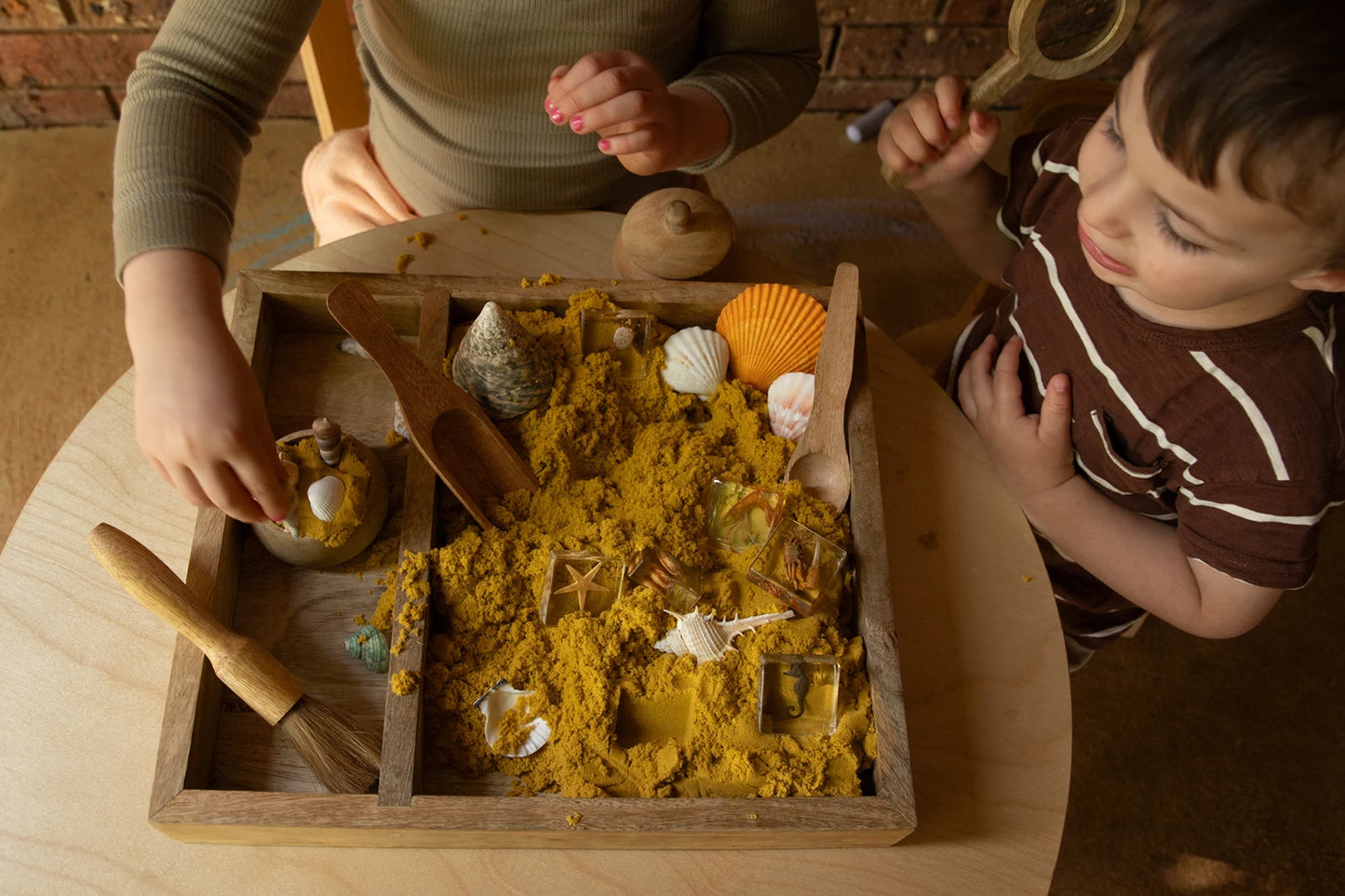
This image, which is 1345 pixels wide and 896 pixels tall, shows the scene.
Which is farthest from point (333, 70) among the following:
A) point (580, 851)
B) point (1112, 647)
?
point (1112, 647)

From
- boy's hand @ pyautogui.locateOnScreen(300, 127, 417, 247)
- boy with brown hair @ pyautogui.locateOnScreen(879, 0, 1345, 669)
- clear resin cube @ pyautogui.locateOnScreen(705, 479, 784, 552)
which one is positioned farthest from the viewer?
boy's hand @ pyautogui.locateOnScreen(300, 127, 417, 247)

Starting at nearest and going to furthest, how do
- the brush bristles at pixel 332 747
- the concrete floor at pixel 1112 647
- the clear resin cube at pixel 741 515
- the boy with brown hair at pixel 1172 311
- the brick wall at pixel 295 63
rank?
the boy with brown hair at pixel 1172 311 < the brush bristles at pixel 332 747 < the clear resin cube at pixel 741 515 < the concrete floor at pixel 1112 647 < the brick wall at pixel 295 63

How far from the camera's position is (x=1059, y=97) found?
1030mm

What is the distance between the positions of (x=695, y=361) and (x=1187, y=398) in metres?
0.41

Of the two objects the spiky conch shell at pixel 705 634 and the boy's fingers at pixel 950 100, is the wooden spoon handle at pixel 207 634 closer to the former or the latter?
the spiky conch shell at pixel 705 634

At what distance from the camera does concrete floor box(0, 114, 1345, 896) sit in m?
1.34

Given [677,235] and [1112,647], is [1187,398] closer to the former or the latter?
[677,235]

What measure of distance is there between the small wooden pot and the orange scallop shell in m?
0.32

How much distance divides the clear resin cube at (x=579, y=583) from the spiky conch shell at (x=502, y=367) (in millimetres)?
138

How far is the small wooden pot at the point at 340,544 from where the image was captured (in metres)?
0.70

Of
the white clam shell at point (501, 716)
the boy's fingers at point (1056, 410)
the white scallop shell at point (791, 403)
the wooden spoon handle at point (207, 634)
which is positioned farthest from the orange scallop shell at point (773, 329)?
the wooden spoon handle at point (207, 634)

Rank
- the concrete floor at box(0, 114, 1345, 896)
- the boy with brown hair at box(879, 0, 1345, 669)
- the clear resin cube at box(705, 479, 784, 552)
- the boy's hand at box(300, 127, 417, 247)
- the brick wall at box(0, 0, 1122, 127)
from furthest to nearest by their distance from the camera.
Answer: the brick wall at box(0, 0, 1122, 127)
the concrete floor at box(0, 114, 1345, 896)
the boy's hand at box(300, 127, 417, 247)
the clear resin cube at box(705, 479, 784, 552)
the boy with brown hair at box(879, 0, 1345, 669)

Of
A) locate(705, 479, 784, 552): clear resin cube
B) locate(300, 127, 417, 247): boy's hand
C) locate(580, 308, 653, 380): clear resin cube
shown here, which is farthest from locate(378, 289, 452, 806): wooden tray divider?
locate(300, 127, 417, 247): boy's hand

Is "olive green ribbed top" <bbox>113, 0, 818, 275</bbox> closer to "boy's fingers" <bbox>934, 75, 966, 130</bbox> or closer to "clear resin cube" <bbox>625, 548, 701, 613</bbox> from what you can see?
"boy's fingers" <bbox>934, 75, 966, 130</bbox>
